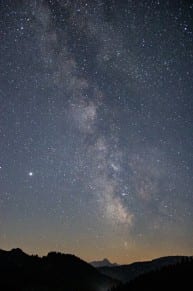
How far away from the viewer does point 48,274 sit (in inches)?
5635

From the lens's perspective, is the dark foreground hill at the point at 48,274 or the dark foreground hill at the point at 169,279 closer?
the dark foreground hill at the point at 169,279

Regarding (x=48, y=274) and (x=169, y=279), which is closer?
(x=169, y=279)

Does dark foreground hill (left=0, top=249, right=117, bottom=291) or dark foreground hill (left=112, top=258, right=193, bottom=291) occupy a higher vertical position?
dark foreground hill (left=0, top=249, right=117, bottom=291)

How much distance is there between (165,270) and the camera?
98.9 m

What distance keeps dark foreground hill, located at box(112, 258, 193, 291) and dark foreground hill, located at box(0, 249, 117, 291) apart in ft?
122

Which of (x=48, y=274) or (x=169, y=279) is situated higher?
(x=48, y=274)

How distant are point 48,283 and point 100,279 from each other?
1353 inches

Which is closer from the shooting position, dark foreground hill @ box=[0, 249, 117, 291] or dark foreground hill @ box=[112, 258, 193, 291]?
dark foreground hill @ box=[112, 258, 193, 291]

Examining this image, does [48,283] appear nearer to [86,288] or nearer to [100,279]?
[86,288]

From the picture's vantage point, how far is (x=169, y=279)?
90.7m

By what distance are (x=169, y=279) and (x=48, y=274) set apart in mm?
67944

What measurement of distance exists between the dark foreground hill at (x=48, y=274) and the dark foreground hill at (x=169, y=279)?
122 ft

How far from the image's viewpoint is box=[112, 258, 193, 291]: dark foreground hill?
3255 inches

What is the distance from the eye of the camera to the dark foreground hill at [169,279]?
82.7 meters
